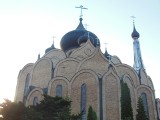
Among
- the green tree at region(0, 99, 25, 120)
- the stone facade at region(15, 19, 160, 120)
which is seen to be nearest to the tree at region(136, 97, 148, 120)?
the stone facade at region(15, 19, 160, 120)

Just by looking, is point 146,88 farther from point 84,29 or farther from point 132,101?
point 84,29

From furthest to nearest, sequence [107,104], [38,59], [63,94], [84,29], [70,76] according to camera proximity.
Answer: [84,29] → [38,59] → [70,76] → [63,94] → [107,104]

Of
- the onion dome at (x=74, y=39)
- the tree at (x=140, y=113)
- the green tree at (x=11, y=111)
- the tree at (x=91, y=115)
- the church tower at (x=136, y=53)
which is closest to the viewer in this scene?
the green tree at (x=11, y=111)

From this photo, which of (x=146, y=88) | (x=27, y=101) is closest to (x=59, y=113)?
(x=27, y=101)

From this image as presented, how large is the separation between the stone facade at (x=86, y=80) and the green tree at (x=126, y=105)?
0.35 metres

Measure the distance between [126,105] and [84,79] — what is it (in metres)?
3.29

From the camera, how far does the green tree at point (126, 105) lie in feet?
58.6

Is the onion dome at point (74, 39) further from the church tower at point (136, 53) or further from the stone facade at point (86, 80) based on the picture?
the church tower at point (136, 53)

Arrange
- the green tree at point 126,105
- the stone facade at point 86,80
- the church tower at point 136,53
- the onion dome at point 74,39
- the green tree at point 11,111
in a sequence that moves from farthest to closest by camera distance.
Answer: the church tower at point 136,53 → the onion dome at point 74,39 → the stone facade at point 86,80 → the green tree at point 126,105 → the green tree at point 11,111

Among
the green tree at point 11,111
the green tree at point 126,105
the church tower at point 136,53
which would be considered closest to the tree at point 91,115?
the green tree at point 126,105

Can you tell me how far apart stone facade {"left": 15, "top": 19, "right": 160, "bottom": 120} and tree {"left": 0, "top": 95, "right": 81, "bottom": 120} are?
5835 mm

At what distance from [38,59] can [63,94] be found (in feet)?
15.8

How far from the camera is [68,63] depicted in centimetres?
2128

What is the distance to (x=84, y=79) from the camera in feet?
62.5
